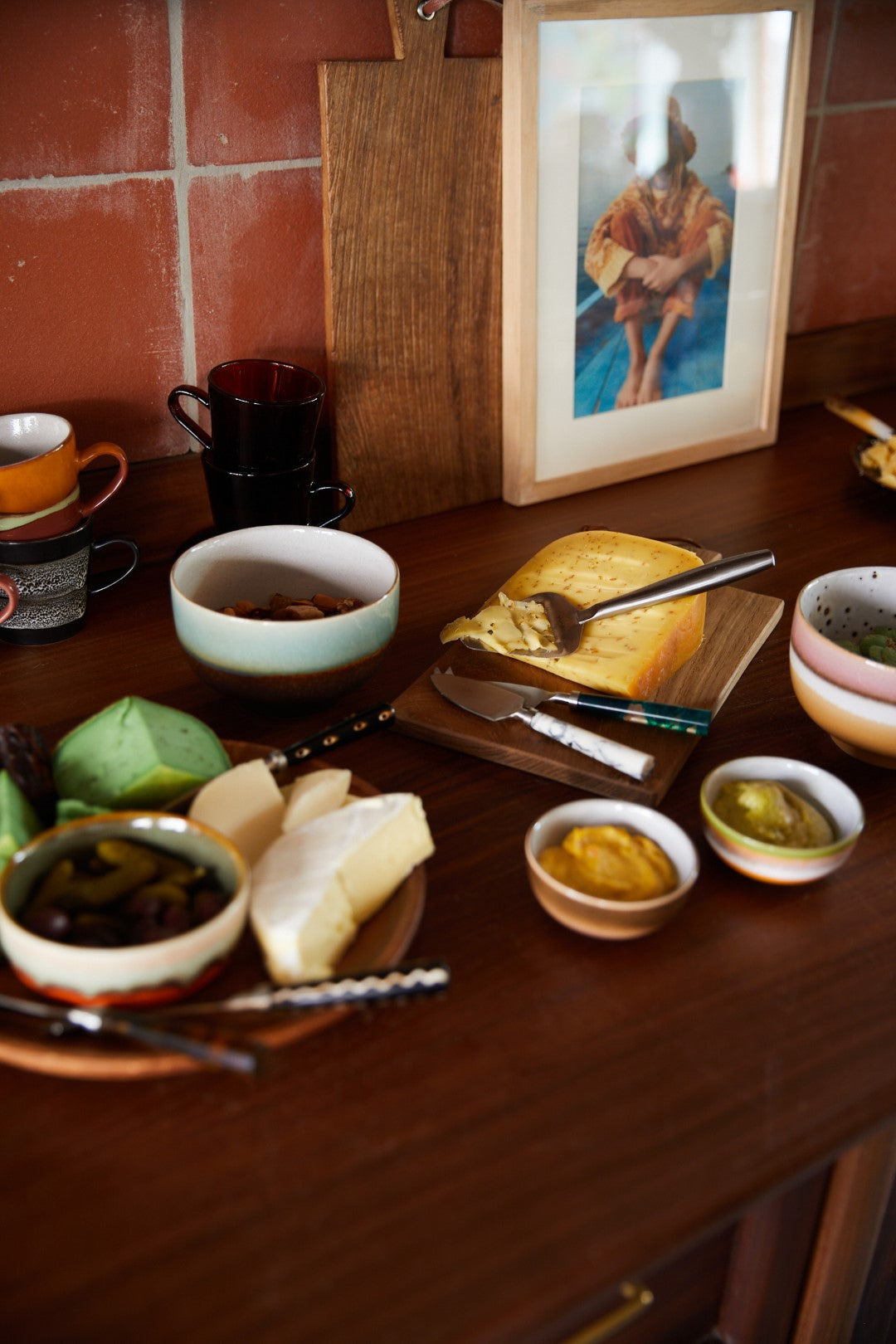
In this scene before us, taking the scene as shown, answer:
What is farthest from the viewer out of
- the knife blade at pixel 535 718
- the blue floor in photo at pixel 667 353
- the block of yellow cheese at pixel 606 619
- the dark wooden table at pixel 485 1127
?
the blue floor in photo at pixel 667 353

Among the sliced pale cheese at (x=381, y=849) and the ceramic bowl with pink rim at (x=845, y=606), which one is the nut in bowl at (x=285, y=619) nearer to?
the sliced pale cheese at (x=381, y=849)

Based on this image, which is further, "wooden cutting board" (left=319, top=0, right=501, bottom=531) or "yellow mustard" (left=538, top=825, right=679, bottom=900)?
"wooden cutting board" (left=319, top=0, right=501, bottom=531)

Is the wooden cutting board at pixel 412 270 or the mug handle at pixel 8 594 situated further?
the wooden cutting board at pixel 412 270

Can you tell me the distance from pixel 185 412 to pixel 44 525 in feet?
0.66

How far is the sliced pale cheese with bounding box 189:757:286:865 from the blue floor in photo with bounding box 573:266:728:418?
72cm

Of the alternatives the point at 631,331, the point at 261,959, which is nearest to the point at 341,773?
the point at 261,959

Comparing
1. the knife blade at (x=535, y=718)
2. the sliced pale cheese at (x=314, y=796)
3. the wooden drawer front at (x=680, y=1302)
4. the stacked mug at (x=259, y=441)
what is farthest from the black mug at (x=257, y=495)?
the wooden drawer front at (x=680, y=1302)

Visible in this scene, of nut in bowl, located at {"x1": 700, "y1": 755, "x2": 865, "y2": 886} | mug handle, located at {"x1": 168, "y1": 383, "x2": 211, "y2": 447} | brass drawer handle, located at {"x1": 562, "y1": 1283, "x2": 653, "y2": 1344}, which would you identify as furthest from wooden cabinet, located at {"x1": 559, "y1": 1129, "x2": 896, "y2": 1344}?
mug handle, located at {"x1": 168, "y1": 383, "x2": 211, "y2": 447}

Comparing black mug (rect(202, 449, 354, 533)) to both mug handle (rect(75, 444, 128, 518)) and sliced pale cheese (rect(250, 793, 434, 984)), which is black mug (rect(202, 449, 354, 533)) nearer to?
mug handle (rect(75, 444, 128, 518))

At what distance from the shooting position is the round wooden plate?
625mm

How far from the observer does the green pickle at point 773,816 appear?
801mm

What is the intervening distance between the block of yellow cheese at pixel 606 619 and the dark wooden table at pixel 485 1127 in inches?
4.7

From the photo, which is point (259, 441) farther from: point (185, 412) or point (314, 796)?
point (314, 796)

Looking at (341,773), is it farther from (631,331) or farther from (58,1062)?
(631,331)
